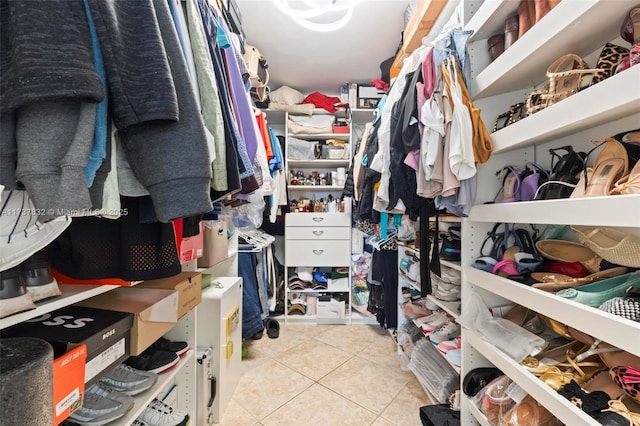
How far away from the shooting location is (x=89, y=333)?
2.10 feet

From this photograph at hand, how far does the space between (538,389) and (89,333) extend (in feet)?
3.82

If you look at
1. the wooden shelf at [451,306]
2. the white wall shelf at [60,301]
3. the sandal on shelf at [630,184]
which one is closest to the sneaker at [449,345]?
the wooden shelf at [451,306]

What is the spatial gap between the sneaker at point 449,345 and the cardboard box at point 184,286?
1132 mm

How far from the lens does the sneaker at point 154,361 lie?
0.94m

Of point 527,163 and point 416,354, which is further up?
point 527,163

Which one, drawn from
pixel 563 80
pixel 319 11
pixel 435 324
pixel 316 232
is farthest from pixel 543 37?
pixel 316 232

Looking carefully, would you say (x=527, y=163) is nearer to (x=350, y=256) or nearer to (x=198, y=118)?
(x=198, y=118)

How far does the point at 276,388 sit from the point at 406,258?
1.18 m

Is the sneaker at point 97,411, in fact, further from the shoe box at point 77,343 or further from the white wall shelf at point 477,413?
the white wall shelf at point 477,413

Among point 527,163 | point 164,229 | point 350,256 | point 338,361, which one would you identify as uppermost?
point 527,163

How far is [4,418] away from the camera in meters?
0.40

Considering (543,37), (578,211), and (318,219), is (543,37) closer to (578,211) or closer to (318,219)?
(578,211)

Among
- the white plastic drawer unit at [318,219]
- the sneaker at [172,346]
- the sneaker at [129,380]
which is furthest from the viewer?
the white plastic drawer unit at [318,219]

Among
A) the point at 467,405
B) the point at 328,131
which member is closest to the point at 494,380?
the point at 467,405
